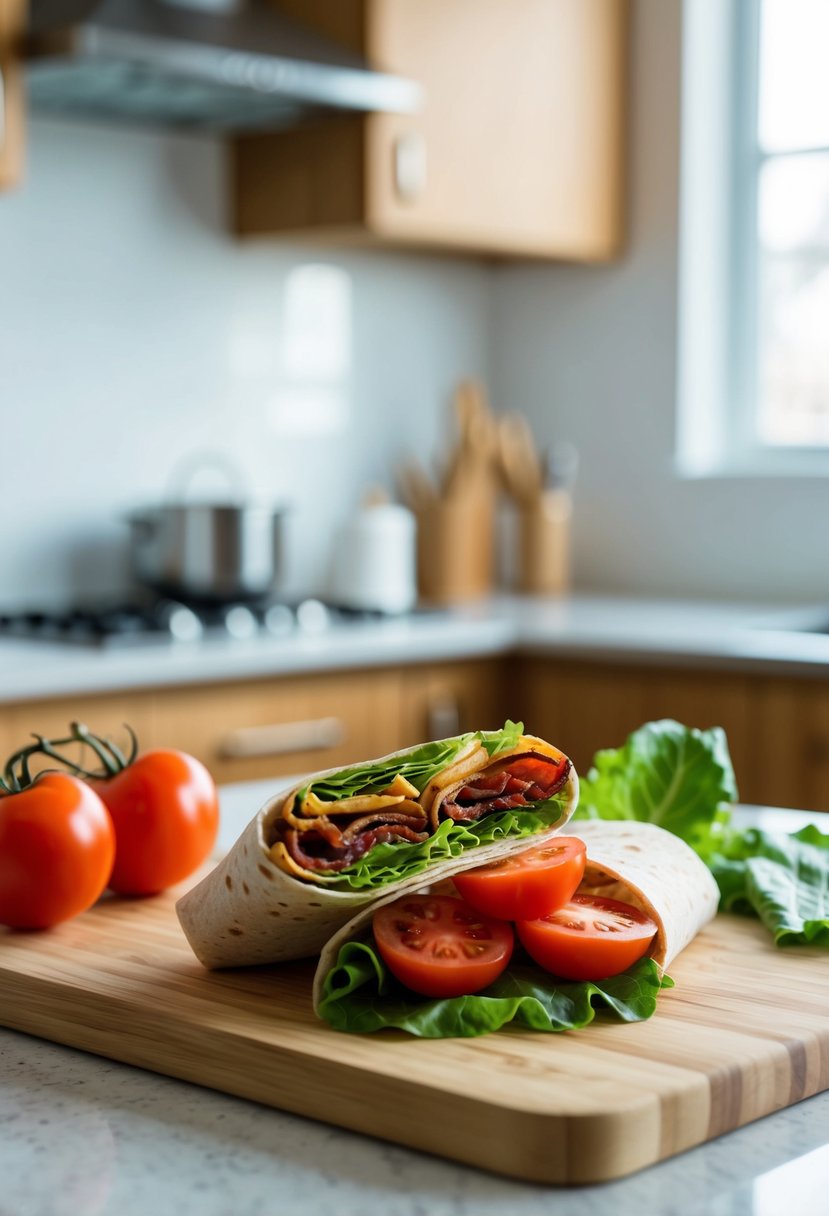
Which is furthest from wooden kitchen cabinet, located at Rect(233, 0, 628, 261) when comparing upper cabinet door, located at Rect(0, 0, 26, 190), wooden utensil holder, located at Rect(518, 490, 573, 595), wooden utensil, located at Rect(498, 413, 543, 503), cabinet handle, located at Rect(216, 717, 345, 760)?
cabinet handle, located at Rect(216, 717, 345, 760)

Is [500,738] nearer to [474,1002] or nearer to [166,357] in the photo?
[474,1002]

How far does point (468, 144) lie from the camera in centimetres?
321

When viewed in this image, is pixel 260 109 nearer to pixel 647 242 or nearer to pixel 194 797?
pixel 647 242

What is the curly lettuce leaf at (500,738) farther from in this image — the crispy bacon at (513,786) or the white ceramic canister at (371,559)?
the white ceramic canister at (371,559)

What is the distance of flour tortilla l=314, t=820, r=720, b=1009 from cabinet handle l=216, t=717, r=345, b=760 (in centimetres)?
140

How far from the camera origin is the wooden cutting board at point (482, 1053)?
806 mm

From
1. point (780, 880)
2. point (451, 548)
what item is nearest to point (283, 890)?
point (780, 880)

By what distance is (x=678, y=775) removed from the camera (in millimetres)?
1331

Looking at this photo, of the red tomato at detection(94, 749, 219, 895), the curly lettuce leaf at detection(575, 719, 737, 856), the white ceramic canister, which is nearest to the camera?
the red tomato at detection(94, 749, 219, 895)

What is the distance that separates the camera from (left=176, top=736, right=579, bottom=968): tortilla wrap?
3.10 ft

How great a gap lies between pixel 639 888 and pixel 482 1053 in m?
0.19

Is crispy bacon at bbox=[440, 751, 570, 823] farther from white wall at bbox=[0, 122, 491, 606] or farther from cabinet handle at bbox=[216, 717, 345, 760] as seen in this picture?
white wall at bbox=[0, 122, 491, 606]

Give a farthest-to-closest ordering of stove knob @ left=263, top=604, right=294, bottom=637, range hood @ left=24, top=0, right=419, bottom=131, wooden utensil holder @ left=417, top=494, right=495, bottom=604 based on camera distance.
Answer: wooden utensil holder @ left=417, top=494, right=495, bottom=604 < stove knob @ left=263, top=604, right=294, bottom=637 < range hood @ left=24, top=0, right=419, bottom=131

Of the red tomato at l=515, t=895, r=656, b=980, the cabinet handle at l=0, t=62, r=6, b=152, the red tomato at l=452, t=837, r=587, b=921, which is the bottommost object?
the red tomato at l=515, t=895, r=656, b=980
